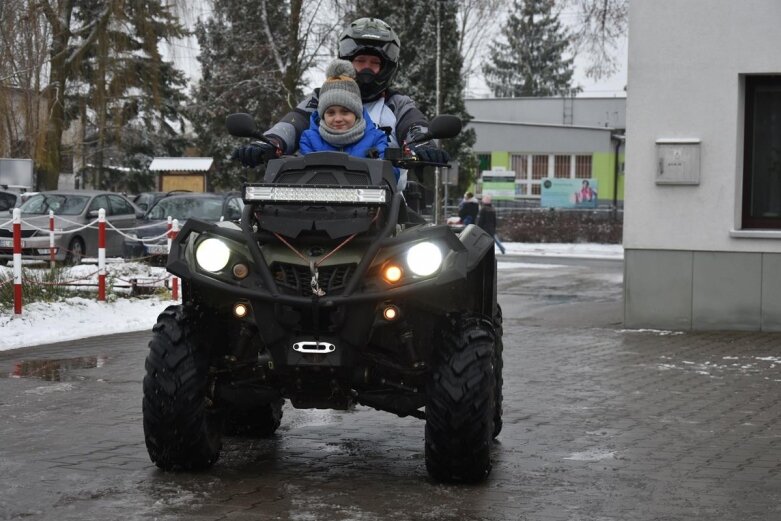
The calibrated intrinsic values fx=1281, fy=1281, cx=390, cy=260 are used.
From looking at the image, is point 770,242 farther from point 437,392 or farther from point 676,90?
point 437,392

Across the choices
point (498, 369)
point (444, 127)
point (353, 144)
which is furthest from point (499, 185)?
point (444, 127)

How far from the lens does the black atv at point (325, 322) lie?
598 cm

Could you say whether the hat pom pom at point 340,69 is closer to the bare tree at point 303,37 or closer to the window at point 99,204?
the window at point 99,204

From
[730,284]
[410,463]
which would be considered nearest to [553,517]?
[410,463]

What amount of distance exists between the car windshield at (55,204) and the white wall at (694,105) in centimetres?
1478

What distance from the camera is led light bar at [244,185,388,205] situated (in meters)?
6.14

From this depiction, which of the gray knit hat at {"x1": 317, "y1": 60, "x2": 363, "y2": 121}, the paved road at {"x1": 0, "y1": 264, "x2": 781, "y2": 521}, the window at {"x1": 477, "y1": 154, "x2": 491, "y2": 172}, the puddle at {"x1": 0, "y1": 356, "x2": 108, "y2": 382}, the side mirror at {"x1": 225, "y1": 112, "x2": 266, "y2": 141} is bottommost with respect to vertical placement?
the puddle at {"x1": 0, "y1": 356, "x2": 108, "y2": 382}

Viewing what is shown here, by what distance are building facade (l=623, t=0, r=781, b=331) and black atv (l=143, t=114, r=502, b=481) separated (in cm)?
853

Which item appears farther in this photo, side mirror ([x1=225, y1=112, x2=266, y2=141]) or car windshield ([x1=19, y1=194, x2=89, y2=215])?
car windshield ([x1=19, y1=194, x2=89, y2=215])

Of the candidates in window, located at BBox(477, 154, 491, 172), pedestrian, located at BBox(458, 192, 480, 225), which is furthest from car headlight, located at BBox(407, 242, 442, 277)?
window, located at BBox(477, 154, 491, 172)

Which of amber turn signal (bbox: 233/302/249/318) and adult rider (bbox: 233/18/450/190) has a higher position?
adult rider (bbox: 233/18/450/190)

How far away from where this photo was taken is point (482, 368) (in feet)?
19.9

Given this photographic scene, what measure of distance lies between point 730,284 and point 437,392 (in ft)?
29.9

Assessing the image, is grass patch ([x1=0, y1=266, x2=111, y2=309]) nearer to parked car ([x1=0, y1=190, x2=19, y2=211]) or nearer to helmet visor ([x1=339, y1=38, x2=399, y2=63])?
helmet visor ([x1=339, y1=38, x2=399, y2=63])
